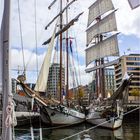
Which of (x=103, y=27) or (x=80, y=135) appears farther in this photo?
(x=103, y=27)

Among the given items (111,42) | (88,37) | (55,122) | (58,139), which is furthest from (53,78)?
(58,139)

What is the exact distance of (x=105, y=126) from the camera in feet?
94.7

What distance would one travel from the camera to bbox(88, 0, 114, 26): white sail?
1927 inches

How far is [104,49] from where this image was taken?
46.5 metres

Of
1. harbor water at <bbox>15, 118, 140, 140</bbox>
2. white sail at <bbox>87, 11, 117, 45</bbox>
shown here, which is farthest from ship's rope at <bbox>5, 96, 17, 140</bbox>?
white sail at <bbox>87, 11, 117, 45</bbox>

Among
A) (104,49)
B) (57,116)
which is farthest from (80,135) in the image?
(104,49)

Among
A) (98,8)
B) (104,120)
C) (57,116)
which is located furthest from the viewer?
(98,8)

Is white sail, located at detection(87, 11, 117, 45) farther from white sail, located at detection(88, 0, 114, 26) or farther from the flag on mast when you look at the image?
the flag on mast

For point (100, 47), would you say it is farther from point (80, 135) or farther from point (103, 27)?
point (80, 135)

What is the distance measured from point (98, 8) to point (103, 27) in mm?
4927

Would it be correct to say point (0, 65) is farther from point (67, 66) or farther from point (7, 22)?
point (67, 66)

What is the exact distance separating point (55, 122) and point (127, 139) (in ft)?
40.8

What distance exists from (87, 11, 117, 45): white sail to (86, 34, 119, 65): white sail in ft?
6.12

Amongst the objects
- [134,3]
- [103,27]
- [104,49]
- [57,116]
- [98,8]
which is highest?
[98,8]
